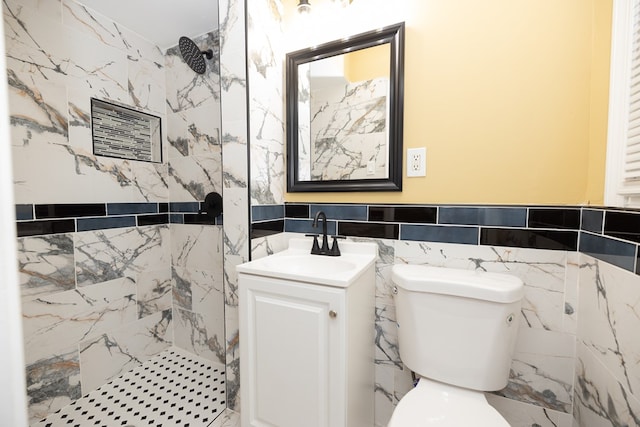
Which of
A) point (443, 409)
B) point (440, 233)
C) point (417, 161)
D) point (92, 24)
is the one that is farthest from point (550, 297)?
point (92, 24)

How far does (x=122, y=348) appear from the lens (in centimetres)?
169

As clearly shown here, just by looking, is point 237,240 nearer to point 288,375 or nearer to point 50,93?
point 288,375

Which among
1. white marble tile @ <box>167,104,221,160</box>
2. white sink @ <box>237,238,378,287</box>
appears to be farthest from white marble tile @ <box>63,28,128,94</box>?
white sink @ <box>237,238,378,287</box>

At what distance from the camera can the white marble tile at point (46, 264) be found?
1282mm

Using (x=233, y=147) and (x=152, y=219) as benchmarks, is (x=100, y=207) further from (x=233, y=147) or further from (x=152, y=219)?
(x=233, y=147)

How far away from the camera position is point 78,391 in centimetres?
147

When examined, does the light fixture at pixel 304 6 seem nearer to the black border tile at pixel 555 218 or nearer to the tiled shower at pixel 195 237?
the tiled shower at pixel 195 237

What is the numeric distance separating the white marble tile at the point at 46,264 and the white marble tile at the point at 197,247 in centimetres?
60

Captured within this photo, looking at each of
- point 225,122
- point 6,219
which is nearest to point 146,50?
point 225,122

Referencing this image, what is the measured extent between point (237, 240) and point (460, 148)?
3.61ft

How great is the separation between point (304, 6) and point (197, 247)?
63.6 inches

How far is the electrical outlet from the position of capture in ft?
3.86

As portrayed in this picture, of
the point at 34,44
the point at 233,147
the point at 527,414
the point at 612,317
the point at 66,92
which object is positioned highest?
the point at 34,44

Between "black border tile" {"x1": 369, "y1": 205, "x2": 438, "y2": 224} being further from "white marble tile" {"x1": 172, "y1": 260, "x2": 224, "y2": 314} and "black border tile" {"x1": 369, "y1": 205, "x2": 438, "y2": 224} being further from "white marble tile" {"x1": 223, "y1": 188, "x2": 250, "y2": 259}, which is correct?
"white marble tile" {"x1": 172, "y1": 260, "x2": 224, "y2": 314}
